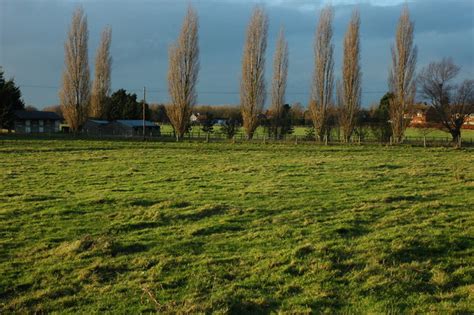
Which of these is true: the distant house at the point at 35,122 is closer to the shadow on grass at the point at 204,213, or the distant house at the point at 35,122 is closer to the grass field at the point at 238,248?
the grass field at the point at 238,248

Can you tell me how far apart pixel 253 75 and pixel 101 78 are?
2735 centimetres

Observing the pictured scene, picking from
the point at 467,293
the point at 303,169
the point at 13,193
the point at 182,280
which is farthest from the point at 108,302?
the point at 303,169

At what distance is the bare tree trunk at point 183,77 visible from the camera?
4650 cm

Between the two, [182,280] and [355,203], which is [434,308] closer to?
[182,280]

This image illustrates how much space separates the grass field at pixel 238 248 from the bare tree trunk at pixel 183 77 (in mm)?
33062

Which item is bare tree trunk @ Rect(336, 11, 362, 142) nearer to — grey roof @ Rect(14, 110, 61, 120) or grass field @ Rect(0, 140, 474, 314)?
grass field @ Rect(0, 140, 474, 314)

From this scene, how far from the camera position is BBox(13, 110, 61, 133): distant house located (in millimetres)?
67188

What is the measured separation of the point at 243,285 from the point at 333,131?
44914 millimetres

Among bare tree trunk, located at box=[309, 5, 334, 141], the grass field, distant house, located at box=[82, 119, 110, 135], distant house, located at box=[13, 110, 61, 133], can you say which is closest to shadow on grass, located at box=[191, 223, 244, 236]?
the grass field

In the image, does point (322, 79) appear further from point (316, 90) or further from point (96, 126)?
Answer: point (96, 126)

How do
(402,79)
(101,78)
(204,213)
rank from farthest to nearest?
(101,78), (402,79), (204,213)

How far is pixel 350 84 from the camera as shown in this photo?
43781 millimetres

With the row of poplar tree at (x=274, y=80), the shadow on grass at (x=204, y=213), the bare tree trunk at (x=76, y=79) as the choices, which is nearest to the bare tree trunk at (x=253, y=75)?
the row of poplar tree at (x=274, y=80)

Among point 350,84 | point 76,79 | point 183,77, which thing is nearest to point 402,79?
point 350,84
